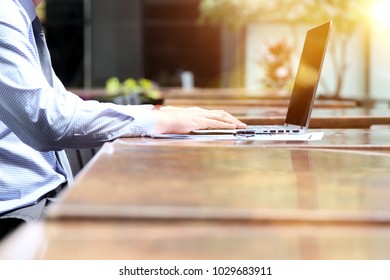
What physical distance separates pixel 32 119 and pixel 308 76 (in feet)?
3.01

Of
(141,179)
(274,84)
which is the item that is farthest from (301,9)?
(141,179)

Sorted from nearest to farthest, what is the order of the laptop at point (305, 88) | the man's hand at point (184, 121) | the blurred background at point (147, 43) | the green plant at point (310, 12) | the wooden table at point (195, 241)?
the wooden table at point (195, 241)
the man's hand at point (184, 121)
the laptop at point (305, 88)
the green plant at point (310, 12)
the blurred background at point (147, 43)

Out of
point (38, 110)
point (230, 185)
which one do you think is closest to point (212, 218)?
point (230, 185)

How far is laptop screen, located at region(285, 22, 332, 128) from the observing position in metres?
2.09

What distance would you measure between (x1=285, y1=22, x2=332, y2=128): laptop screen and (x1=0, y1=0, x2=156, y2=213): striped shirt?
0.47 metres

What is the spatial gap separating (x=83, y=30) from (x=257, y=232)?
1722 centimetres

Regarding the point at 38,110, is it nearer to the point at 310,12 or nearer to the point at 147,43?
the point at 310,12

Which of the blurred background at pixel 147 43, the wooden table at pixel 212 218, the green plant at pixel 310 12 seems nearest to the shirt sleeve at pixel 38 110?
the wooden table at pixel 212 218

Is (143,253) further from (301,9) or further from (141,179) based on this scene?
(301,9)

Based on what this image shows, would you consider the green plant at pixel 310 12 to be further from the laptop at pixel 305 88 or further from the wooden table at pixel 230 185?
the wooden table at pixel 230 185

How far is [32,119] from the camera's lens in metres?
1.59

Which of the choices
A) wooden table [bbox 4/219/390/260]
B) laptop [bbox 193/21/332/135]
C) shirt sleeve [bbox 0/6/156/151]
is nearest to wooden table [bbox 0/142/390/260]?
wooden table [bbox 4/219/390/260]

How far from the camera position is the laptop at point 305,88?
2031mm
